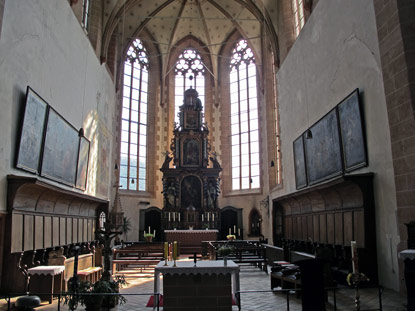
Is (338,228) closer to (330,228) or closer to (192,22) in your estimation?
(330,228)

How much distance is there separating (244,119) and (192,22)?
738 centimetres

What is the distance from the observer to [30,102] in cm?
898

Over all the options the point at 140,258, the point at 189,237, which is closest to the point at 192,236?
the point at 189,237

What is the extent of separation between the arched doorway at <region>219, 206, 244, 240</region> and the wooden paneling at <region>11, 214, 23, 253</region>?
47.1ft

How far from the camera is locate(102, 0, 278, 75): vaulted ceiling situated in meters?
21.7

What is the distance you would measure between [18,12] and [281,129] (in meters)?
12.1

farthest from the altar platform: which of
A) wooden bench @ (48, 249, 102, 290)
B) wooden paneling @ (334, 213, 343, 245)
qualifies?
wooden paneling @ (334, 213, 343, 245)

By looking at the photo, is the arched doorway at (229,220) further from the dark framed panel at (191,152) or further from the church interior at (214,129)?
the dark framed panel at (191,152)

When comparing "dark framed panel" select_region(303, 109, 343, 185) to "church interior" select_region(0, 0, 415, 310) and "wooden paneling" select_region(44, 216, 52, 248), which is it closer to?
Result: "church interior" select_region(0, 0, 415, 310)

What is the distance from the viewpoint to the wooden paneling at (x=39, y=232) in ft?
29.5

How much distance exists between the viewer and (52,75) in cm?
1069

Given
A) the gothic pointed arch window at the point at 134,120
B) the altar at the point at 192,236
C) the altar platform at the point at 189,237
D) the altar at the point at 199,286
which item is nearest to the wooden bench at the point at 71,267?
the altar at the point at 199,286

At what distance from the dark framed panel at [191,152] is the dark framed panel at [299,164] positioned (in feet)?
24.6

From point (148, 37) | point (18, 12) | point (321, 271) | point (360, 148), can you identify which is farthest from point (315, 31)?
point (148, 37)
